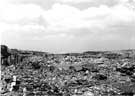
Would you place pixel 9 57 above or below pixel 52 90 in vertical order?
above

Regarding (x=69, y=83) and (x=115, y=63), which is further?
(x=115, y=63)

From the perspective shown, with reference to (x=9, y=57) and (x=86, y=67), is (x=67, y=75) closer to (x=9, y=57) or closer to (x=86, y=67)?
(x=86, y=67)

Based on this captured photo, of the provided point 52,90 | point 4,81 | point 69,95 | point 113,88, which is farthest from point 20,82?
point 113,88

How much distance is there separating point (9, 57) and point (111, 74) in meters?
8.47

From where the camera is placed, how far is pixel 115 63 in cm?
1995

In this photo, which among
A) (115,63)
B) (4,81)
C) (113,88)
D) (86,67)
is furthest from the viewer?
(115,63)

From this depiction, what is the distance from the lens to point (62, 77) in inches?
636

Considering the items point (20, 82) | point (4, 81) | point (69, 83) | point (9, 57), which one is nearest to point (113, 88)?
point (69, 83)

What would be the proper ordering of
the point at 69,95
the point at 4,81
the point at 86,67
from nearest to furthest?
the point at 69,95 → the point at 4,81 → the point at 86,67

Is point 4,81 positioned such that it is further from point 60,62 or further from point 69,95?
point 60,62

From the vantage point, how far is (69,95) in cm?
1279

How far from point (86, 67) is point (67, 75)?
7.25 ft

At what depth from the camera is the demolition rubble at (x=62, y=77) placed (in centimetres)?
1334

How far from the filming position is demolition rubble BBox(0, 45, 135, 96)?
1334 centimetres
